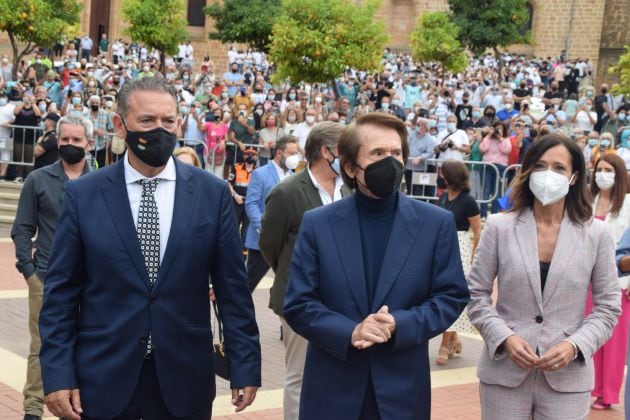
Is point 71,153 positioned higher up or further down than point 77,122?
further down

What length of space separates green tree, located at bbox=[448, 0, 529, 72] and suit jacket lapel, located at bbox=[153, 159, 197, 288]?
120 ft

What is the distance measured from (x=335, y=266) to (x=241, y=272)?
0.43m

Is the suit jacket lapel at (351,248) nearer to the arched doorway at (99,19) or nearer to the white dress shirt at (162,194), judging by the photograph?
the white dress shirt at (162,194)

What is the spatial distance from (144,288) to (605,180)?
4.89 metres

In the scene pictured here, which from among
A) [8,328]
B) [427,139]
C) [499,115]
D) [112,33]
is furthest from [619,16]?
[8,328]

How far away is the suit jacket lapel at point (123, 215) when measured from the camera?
13.8 ft

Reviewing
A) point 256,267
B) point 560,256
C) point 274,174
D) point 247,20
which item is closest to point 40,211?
point 560,256

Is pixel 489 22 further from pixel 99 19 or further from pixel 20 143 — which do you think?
pixel 20 143

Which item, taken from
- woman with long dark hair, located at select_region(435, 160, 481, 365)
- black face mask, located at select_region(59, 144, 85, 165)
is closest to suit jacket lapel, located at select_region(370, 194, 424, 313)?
black face mask, located at select_region(59, 144, 85, 165)

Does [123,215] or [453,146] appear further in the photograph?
[453,146]

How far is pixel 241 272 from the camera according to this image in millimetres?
4410

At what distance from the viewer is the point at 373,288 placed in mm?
4250

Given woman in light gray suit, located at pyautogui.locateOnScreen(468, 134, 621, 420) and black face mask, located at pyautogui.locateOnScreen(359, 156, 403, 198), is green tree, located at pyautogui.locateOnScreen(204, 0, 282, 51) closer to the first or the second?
woman in light gray suit, located at pyautogui.locateOnScreen(468, 134, 621, 420)

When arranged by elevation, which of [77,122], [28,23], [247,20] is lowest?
[77,122]
